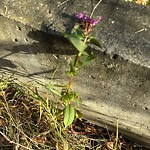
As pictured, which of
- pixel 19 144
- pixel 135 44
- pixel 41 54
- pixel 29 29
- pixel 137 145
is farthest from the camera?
pixel 137 145

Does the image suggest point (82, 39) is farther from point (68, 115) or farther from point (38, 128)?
point (38, 128)

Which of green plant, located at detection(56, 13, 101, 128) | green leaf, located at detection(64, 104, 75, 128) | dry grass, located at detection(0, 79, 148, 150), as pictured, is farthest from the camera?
dry grass, located at detection(0, 79, 148, 150)

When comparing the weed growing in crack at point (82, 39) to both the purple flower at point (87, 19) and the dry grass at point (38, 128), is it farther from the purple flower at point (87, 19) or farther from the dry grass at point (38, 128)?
the dry grass at point (38, 128)

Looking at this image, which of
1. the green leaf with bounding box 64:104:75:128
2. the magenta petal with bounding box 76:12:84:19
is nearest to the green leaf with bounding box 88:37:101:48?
the magenta petal with bounding box 76:12:84:19

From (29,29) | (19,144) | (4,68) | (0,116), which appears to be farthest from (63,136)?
(29,29)

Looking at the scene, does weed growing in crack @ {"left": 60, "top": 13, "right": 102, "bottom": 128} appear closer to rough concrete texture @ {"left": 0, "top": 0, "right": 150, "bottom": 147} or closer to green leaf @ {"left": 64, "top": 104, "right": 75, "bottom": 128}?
rough concrete texture @ {"left": 0, "top": 0, "right": 150, "bottom": 147}

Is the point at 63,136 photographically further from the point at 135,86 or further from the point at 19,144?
the point at 135,86

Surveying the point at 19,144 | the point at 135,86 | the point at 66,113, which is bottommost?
the point at 19,144

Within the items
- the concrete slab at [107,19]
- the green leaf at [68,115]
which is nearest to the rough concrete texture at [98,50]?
the concrete slab at [107,19]
